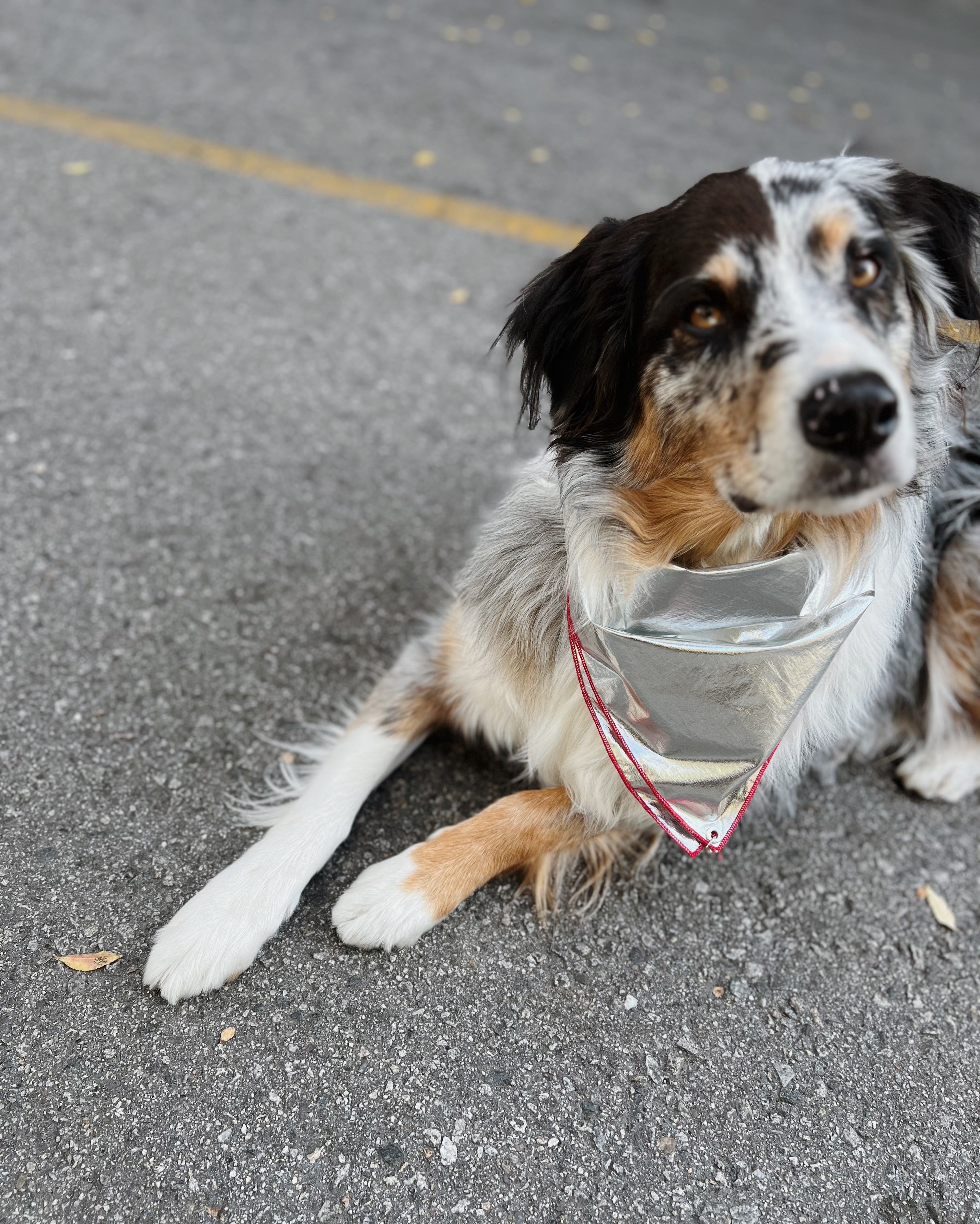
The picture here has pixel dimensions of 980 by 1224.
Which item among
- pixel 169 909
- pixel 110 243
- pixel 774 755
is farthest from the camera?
pixel 110 243

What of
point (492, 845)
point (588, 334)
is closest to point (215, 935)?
point (492, 845)

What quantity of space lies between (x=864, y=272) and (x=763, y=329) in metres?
0.30

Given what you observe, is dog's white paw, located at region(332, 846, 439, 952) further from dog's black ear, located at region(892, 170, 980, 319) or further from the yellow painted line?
the yellow painted line

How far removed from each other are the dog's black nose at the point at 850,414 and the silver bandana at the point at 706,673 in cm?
41

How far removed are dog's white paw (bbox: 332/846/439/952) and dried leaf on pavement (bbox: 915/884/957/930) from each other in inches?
54.9

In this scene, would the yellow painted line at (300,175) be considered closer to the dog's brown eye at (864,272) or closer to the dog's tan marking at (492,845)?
the dog's brown eye at (864,272)

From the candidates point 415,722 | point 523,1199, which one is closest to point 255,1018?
point 523,1199

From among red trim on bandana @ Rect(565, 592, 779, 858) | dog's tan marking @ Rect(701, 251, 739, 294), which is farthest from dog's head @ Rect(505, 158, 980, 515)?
red trim on bandana @ Rect(565, 592, 779, 858)

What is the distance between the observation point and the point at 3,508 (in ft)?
10.9

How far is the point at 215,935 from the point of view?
219cm

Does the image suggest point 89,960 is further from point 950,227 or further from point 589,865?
point 950,227

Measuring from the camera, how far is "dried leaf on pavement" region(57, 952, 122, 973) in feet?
7.21

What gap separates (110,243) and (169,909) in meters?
3.50

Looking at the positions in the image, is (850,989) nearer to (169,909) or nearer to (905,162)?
(169,909)
